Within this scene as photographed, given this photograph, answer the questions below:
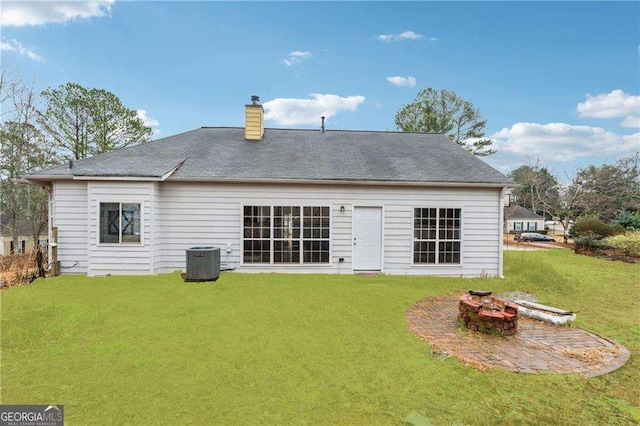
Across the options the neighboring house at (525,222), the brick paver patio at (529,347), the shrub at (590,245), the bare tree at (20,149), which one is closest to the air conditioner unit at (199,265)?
the brick paver patio at (529,347)

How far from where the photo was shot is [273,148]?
10.4 meters

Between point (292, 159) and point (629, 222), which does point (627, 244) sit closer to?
point (629, 222)

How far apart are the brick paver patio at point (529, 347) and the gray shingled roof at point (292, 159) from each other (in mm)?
4772

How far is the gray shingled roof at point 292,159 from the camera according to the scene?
837cm

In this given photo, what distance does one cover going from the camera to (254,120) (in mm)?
11062

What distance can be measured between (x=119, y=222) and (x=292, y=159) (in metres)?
5.45

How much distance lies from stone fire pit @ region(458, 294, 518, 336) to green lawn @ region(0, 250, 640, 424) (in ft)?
3.77

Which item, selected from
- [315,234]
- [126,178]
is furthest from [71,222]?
[315,234]

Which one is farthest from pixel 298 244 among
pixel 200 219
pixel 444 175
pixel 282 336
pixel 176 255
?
pixel 444 175

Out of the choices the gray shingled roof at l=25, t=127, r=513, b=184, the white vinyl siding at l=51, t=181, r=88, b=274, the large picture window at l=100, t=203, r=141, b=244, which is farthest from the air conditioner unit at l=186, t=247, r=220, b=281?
the white vinyl siding at l=51, t=181, r=88, b=274

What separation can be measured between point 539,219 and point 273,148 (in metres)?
45.2

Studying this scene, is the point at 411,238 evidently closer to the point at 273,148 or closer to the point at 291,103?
the point at 273,148

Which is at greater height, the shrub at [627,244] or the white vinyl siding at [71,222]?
the white vinyl siding at [71,222]

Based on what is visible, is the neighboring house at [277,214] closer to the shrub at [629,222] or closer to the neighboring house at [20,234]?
the shrub at [629,222]
